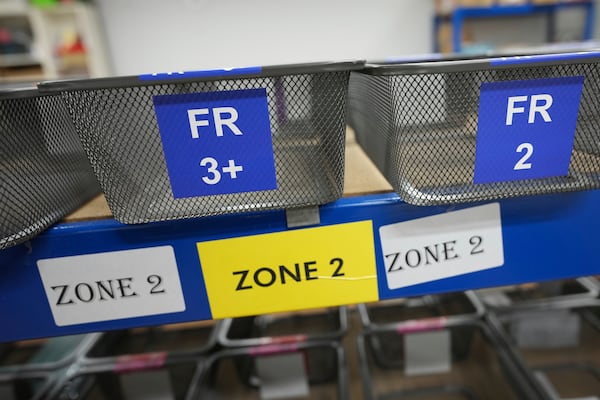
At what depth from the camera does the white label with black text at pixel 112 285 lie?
445 millimetres

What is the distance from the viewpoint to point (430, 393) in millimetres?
990

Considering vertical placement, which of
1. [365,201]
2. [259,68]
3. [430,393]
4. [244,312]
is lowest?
[430,393]

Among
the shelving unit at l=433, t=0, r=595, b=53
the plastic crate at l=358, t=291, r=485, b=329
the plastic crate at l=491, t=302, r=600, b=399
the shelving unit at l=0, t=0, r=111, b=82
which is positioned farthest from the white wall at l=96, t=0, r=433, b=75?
the plastic crate at l=491, t=302, r=600, b=399

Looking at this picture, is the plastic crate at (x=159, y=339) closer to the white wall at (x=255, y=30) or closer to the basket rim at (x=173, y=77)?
the basket rim at (x=173, y=77)

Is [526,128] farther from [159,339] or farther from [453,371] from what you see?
[159,339]

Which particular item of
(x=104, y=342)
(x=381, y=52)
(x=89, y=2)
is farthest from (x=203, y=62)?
(x=104, y=342)

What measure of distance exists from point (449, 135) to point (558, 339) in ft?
3.32

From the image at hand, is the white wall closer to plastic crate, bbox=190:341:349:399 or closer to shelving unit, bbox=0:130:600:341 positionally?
plastic crate, bbox=190:341:349:399

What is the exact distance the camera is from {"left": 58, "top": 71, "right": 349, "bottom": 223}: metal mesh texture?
1.18ft

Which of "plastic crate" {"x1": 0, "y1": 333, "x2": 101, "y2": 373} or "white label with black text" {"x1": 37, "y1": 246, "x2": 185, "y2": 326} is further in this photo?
"plastic crate" {"x1": 0, "y1": 333, "x2": 101, "y2": 373}

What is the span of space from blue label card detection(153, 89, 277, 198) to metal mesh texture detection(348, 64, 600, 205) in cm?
14

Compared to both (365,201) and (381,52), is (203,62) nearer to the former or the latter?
(381,52)

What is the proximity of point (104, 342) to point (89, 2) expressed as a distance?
2.60 metres

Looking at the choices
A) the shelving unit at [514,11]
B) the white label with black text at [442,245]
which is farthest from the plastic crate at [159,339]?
the shelving unit at [514,11]
